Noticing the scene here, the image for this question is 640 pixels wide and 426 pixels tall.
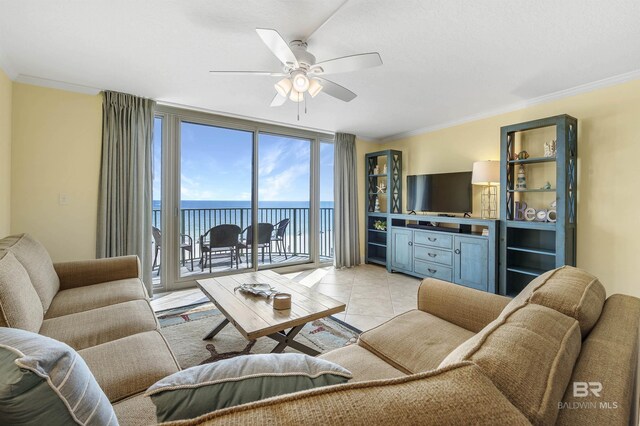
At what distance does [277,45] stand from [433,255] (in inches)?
132

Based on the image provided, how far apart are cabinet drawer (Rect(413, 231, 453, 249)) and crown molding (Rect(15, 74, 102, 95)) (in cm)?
435

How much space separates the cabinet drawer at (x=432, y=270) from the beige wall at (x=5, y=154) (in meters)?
4.71

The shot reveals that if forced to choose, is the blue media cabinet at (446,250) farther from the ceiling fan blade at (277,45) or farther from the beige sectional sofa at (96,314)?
the beige sectional sofa at (96,314)

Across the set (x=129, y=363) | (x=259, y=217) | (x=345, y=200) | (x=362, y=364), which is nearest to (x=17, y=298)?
(x=129, y=363)

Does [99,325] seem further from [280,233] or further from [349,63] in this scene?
[280,233]

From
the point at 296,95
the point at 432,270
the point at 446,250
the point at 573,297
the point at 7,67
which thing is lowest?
the point at 432,270

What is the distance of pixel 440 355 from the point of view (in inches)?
52.2

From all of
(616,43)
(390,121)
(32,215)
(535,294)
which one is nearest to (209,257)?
(32,215)

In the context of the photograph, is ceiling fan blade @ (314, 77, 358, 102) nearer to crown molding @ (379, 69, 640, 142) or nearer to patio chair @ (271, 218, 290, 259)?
crown molding @ (379, 69, 640, 142)

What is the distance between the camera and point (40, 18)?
6.26ft

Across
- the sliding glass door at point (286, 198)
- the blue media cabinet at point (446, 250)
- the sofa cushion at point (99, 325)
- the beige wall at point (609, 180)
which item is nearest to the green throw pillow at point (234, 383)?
the sofa cushion at point (99, 325)

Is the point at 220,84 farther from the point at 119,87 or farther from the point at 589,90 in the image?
the point at 589,90

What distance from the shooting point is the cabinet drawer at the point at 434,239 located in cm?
384

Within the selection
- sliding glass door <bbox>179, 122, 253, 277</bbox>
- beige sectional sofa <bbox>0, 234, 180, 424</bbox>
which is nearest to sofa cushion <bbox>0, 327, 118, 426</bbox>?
beige sectional sofa <bbox>0, 234, 180, 424</bbox>
